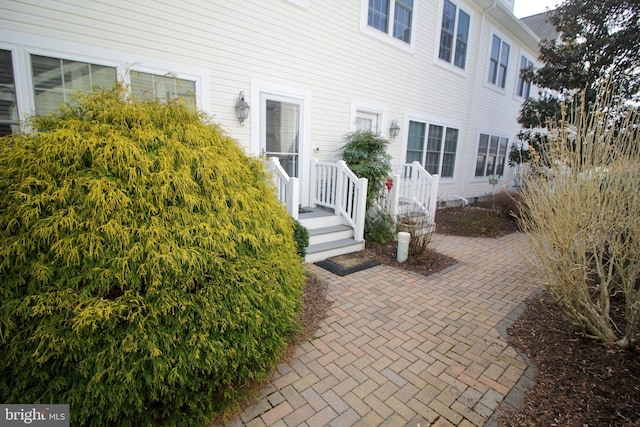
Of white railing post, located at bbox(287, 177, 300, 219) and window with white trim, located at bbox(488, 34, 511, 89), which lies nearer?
white railing post, located at bbox(287, 177, 300, 219)

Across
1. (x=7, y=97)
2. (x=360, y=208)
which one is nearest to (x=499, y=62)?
(x=360, y=208)

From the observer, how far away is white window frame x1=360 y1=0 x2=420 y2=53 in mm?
6253

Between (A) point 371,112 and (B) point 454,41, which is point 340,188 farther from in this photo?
(B) point 454,41

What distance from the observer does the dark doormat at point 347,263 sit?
14.8 feet

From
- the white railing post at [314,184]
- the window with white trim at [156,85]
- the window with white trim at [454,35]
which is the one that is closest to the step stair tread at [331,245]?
the white railing post at [314,184]

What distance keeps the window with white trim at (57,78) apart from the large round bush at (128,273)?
2109 millimetres

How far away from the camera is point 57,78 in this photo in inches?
139

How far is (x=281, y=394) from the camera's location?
2.17m

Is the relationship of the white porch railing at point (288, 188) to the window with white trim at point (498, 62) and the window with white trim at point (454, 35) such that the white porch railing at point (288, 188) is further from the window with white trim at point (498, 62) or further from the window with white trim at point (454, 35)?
the window with white trim at point (498, 62)

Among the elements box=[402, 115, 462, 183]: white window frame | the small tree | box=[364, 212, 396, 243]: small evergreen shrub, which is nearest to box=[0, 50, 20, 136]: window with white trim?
box=[364, 212, 396, 243]: small evergreen shrub

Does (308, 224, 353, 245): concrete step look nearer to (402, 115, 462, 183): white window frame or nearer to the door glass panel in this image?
the door glass panel

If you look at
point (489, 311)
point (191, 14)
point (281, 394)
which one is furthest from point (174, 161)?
point (489, 311)

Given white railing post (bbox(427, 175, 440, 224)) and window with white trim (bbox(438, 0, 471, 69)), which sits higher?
window with white trim (bbox(438, 0, 471, 69))

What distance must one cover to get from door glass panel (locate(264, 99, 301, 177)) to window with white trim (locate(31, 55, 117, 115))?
247cm
